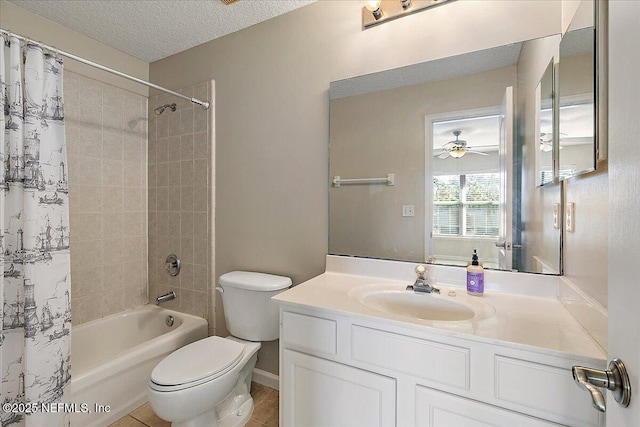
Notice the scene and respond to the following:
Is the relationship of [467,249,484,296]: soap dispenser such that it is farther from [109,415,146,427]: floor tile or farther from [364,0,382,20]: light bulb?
[109,415,146,427]: floor tile

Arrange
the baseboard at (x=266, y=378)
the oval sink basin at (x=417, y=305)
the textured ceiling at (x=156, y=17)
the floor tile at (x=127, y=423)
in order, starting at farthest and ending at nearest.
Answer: the baseboard at (x=266, y=378) → the textured ceiling at (x=156, y=17) → the floor tile at (x=127, y=423) → the oval sink basin at (x=417, y=305)

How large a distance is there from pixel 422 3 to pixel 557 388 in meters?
1.64

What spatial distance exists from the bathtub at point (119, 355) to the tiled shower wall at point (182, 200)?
0.55ft

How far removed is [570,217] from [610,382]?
2.35 ft

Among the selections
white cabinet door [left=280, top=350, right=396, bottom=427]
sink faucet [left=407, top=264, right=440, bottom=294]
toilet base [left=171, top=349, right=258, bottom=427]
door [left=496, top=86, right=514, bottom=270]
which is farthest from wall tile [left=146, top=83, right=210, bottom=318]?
door [left=496, top=86, right=514, bottom=270]

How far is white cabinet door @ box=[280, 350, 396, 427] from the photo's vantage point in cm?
106

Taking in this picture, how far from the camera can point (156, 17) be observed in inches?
73.5

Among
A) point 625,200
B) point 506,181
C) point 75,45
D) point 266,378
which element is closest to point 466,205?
point 506,181

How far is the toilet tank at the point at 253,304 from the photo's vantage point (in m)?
1.71

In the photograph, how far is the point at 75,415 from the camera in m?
1.50

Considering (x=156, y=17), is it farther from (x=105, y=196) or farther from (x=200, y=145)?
(x=105, y=196)

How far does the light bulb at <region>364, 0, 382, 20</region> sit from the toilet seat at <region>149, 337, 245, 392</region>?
74.5 inches

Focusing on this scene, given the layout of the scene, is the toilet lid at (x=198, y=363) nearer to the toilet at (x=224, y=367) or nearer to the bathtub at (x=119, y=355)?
the toilet at (x=224, y=367)

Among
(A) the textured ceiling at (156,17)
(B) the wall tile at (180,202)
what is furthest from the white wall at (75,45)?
(B) the wall tile at (180,202)
